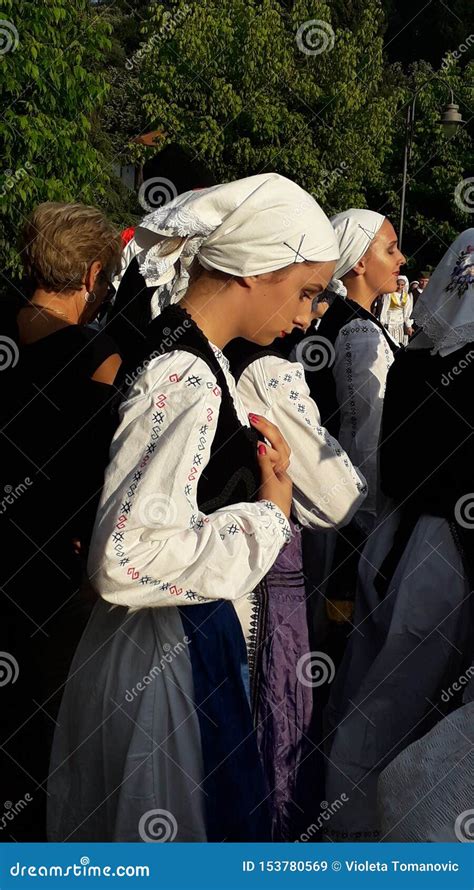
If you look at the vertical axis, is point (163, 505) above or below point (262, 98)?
above

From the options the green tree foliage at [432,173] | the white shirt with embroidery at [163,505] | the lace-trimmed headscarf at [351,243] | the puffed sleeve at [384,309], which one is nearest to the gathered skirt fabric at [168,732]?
the white shirt with embroidery at [163,505]

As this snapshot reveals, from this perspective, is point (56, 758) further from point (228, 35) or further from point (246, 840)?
point (228, 35)

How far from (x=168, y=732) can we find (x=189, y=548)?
0.41 meters

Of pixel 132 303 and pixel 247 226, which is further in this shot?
pixel 132 303

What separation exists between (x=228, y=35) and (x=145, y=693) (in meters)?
28.3

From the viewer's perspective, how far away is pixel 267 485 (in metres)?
2.15

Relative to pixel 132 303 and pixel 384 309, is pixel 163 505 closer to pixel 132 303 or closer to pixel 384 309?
pixel 132 303

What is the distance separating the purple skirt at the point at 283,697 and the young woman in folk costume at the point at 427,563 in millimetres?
379

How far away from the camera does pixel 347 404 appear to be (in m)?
3.88

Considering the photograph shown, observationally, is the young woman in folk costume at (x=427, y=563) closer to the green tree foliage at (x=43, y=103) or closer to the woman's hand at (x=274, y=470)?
the woman's hand at (x=274, y=470)

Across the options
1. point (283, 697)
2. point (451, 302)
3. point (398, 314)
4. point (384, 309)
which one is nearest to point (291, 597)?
point (283, 697)

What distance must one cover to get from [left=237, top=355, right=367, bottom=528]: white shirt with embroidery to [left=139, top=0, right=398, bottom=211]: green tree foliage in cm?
2471

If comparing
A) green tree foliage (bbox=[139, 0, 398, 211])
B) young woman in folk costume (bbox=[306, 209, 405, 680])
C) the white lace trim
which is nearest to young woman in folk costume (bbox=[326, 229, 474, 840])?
the white lace trim

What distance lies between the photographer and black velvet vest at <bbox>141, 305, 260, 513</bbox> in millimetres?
2006
